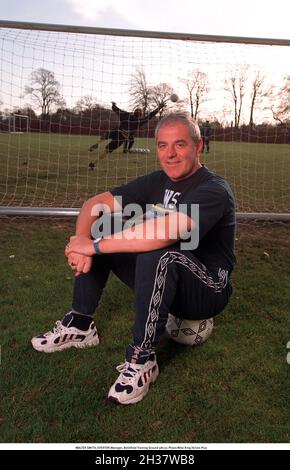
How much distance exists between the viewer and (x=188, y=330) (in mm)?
2697

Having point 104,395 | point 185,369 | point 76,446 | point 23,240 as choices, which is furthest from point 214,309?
point 23,240

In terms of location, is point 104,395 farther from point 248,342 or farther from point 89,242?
point 248,342

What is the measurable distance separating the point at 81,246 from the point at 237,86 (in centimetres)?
548

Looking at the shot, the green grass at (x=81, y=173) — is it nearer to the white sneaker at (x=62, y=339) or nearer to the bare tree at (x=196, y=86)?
the bare tree at (x=196, y=86)

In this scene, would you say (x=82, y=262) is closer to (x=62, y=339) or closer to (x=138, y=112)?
(x=62, y=339)

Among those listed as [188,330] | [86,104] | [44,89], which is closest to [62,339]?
[188,330]

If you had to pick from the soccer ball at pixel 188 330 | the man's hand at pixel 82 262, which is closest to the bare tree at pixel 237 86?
the soccer ball at pixel 188 330

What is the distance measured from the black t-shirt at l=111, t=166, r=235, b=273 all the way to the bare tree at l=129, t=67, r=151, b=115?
3958 mm

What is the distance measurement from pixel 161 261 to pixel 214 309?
523mm

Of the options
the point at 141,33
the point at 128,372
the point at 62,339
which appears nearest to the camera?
the point at 128,372

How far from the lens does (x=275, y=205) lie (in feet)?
25.3

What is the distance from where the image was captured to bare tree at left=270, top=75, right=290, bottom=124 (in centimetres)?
739

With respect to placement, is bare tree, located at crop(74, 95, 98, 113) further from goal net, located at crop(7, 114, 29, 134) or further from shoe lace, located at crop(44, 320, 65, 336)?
shoe lace, located at crop(44, 320, 65, 336)

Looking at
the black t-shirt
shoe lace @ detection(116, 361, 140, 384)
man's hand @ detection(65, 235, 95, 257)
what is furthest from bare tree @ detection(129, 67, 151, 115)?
shoe lace @ detection(116, 361, 140, 384)
